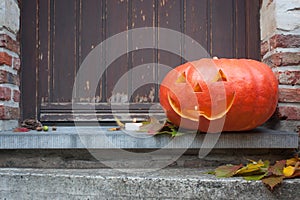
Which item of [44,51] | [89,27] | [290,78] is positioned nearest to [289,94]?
[290,78]

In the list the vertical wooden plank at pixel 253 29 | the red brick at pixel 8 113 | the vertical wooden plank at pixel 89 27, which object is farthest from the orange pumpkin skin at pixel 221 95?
the red brick at pixel 8 113

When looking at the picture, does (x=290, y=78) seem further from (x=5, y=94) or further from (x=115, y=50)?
(x=5, y=94)

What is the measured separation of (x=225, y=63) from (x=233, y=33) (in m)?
0.57

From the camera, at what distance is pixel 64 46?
194 cm

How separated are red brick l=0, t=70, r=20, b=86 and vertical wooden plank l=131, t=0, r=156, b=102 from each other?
60 cm

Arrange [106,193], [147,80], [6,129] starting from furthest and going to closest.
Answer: [147,80] → [6,129] → [106,193]

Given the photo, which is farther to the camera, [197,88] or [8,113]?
[8,113]

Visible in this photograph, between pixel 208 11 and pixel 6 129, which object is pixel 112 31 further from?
pixel 6 129

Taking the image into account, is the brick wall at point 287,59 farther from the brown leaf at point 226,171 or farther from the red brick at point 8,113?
the red brick at point 8,113

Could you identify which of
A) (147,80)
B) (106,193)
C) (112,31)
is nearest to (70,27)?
(112,31)

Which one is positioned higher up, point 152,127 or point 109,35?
point 109,35

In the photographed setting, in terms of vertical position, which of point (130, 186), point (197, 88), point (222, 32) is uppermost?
point (222, 32)

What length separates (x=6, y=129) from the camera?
1664mm

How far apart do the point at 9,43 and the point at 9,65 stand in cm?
11
